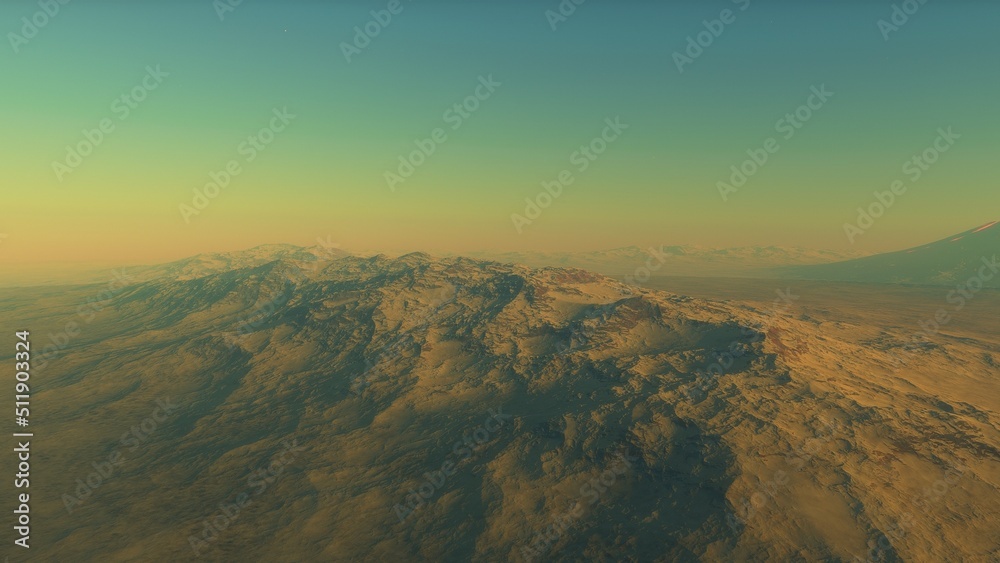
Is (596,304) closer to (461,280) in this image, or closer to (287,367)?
(461,280)

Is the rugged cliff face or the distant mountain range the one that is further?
the distant mountain range

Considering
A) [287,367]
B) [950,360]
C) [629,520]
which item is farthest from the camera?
[287,367]

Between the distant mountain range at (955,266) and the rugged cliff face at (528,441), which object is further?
the distant mountain range at (955,266)

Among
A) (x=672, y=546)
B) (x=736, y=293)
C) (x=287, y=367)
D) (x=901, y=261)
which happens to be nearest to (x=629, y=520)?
(x=672, y=546)

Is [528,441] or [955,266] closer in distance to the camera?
[528,441]

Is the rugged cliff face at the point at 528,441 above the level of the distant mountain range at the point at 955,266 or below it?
above

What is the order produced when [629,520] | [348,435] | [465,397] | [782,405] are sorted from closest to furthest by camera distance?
[629,520], [782,405], [348,435], [465,397]

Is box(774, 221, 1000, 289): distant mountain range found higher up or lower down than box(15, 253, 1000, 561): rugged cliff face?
lower down

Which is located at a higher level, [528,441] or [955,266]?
[528,441]
